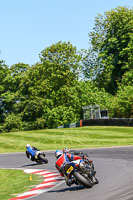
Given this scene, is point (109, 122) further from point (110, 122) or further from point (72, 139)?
point (72, 139)

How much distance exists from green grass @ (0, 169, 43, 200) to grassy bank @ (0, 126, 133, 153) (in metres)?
15.5

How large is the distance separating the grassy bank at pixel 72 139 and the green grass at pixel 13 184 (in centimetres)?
1552

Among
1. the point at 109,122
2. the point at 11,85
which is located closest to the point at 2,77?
the point at 11,85

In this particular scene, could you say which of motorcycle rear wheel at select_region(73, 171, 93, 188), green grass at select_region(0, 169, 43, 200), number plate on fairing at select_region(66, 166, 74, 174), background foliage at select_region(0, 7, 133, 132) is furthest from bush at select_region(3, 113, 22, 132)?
motorcycle rear wheel at select_region(73, 171, 93, 188)

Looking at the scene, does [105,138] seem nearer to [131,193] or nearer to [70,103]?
Answer: [131,193]

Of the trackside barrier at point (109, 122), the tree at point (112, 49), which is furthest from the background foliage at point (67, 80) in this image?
the trackside barrier at point (109, 122)

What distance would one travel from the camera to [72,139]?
125 ft

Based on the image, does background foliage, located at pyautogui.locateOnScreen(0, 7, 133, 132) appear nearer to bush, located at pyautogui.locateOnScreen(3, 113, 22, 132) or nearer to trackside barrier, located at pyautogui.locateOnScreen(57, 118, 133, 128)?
bush, located at pyautogui.locateOnScreen(3, 113, 22, 132)

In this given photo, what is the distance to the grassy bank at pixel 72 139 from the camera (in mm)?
34625

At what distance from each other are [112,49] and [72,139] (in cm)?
4189

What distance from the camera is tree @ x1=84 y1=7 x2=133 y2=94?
74.4 m

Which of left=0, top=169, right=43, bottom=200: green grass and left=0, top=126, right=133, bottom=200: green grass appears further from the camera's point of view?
left=0, top=126, right=133, bottom=200: green grass

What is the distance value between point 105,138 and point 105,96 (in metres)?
29.1

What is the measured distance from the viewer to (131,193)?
33.3ft
